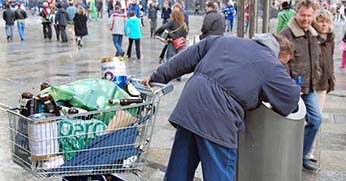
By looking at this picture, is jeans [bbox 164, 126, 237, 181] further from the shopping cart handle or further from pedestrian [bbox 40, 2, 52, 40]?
pedestrian [bbox 40, 2, 52, 40]

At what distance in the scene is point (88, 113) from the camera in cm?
343

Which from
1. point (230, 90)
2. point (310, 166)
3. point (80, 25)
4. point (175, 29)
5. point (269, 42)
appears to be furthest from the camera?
point (80, 25)

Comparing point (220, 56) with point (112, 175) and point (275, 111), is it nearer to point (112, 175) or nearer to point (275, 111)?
point (275, 111)

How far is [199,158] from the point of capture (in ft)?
11.9

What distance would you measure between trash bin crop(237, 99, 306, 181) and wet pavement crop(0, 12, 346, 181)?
1.59 m

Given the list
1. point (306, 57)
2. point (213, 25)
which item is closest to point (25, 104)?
point (306, 57)

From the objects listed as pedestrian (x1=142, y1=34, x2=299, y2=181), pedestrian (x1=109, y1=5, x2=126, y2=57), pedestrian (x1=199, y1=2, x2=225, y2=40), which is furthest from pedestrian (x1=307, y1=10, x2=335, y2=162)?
pedestrian (x1=109, y1=5, x2=126, y2=57)

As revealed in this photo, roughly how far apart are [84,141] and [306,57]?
9.30 ft

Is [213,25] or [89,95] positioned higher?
[213,25]

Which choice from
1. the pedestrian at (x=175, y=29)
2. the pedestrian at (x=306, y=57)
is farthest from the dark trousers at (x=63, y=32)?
the pedestrian at (x=306, y=57)

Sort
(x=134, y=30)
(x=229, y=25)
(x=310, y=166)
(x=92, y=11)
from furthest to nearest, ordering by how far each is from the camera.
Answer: (x=92, y=11)
(x=229, y=25)
(x=134, y=30)
(x=310, y=166)

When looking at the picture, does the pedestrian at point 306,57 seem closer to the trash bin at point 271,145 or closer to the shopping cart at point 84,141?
the trash bin at point 271,145

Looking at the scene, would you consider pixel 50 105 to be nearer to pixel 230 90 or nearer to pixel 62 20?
pixel 230 90

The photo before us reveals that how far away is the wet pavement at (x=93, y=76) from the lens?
5914mm
